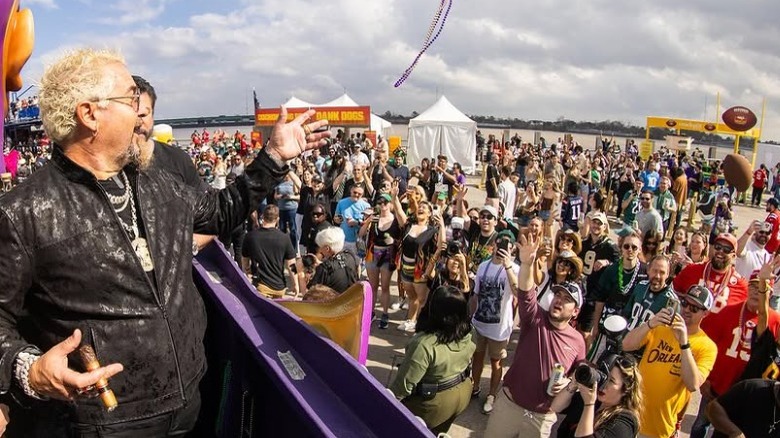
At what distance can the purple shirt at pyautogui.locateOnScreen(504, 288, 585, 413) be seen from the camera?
3.50 meters

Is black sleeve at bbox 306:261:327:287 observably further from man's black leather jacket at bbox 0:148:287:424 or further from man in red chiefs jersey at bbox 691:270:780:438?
man's black leather jacket at bbox 0:148:287:424

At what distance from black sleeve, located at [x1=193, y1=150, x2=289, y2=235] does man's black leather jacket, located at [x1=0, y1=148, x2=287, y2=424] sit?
13cm

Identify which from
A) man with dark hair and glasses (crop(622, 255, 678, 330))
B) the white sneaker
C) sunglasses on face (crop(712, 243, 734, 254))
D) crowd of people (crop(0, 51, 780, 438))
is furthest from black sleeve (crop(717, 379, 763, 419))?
the white sneaker

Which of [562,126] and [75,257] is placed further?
[562,126]

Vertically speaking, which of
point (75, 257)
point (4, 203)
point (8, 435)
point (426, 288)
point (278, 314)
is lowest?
point (426, 288)

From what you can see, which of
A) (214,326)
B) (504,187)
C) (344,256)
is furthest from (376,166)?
(214,326)

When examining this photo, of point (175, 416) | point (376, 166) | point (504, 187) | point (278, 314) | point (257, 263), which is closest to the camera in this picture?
point (175, 416)

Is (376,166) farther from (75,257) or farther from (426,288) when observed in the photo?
(75,257)

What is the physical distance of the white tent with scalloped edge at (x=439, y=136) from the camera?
2077 cm

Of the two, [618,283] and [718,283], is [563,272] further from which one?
[718,283]

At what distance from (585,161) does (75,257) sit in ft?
49.5

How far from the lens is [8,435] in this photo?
63.1 inches

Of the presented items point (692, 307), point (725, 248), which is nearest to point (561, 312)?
point (692, 307)

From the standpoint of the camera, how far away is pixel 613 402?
9.21 feet
